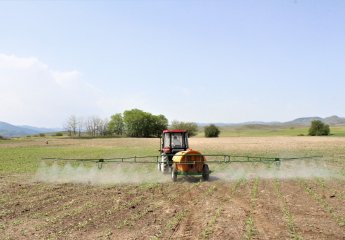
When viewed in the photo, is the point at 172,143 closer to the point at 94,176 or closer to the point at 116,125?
the point at 94,176

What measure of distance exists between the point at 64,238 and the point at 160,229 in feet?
8.25

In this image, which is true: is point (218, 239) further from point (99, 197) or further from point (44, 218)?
point (99, 197)

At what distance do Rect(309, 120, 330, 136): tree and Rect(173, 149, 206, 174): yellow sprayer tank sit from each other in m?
84.8

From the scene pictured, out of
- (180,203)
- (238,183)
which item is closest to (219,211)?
(180,203)

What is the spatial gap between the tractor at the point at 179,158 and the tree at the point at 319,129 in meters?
82.7

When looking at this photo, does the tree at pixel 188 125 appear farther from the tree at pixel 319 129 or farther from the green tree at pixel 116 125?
the tree at pixel 319 129

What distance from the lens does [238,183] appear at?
17.9m

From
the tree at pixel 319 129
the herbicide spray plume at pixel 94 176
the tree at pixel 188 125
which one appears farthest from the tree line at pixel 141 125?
the herbicide spray plume at pixel 94 176

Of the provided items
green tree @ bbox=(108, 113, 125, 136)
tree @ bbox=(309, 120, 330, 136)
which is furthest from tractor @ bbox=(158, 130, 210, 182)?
green tree @ bbox=(108, 113, 125, 136)

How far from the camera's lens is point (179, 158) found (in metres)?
18.5

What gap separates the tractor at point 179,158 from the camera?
1841 cm

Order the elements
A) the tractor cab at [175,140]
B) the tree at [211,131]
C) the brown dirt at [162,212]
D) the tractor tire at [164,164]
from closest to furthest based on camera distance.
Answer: the brown dirt at [162,212], the tractor tire at [164,164], the tractor cab at [175,140], the tree at [211,131]

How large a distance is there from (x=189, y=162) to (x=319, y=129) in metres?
86.1

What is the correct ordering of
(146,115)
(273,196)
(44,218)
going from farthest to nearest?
1. (146,115)
2. (273,196)
3. (44,218)
